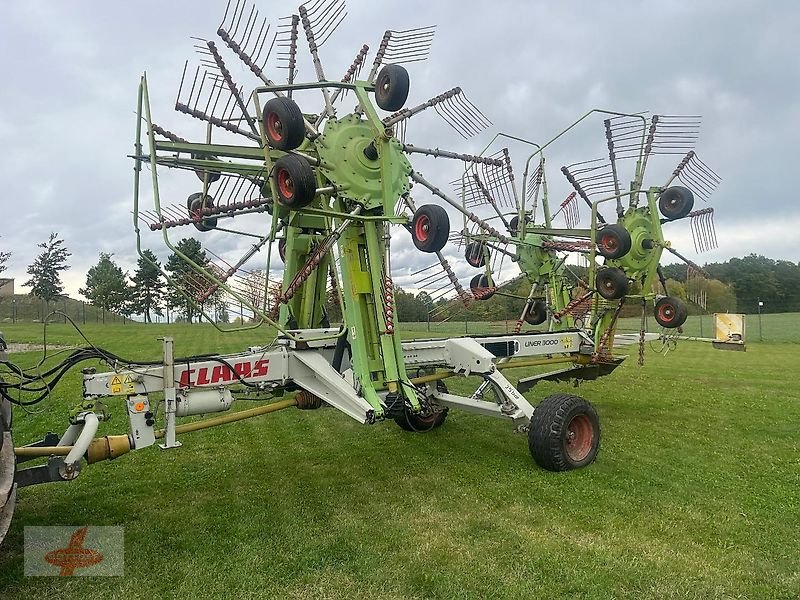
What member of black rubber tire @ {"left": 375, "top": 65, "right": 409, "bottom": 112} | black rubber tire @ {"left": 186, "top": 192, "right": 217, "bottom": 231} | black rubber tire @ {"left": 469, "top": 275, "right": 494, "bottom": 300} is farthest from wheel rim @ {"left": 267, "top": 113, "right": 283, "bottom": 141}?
black rubber tire @ {"left": 469, "top": 275, "right": 494, "bottom": 300}

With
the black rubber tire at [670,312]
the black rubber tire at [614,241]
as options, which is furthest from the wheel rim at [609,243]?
the black rubber tire at [670,312]

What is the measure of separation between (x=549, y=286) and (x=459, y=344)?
5295 millimetres

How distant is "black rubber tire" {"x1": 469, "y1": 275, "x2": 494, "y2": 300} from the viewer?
9252 millimetres

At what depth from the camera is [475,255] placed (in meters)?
10.6

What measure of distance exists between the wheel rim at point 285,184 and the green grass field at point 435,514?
9.74ft

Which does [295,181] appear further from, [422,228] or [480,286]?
[480,286]

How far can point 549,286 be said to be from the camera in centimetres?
1209

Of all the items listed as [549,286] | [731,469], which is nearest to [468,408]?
[731,469]

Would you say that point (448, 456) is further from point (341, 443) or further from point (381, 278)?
point (381, 278)

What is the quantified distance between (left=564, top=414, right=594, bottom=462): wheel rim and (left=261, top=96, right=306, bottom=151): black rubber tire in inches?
184

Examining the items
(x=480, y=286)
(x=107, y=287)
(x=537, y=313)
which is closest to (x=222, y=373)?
(x=480, y=286)

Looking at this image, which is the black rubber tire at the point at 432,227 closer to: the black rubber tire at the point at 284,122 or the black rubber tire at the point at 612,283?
the black rubber tire at the point at 284,122

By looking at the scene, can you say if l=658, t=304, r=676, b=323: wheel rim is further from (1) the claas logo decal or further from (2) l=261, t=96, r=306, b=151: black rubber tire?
(2) l=261, t=96, r=306, b=151: black rubber tire

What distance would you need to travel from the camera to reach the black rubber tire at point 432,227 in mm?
6055
